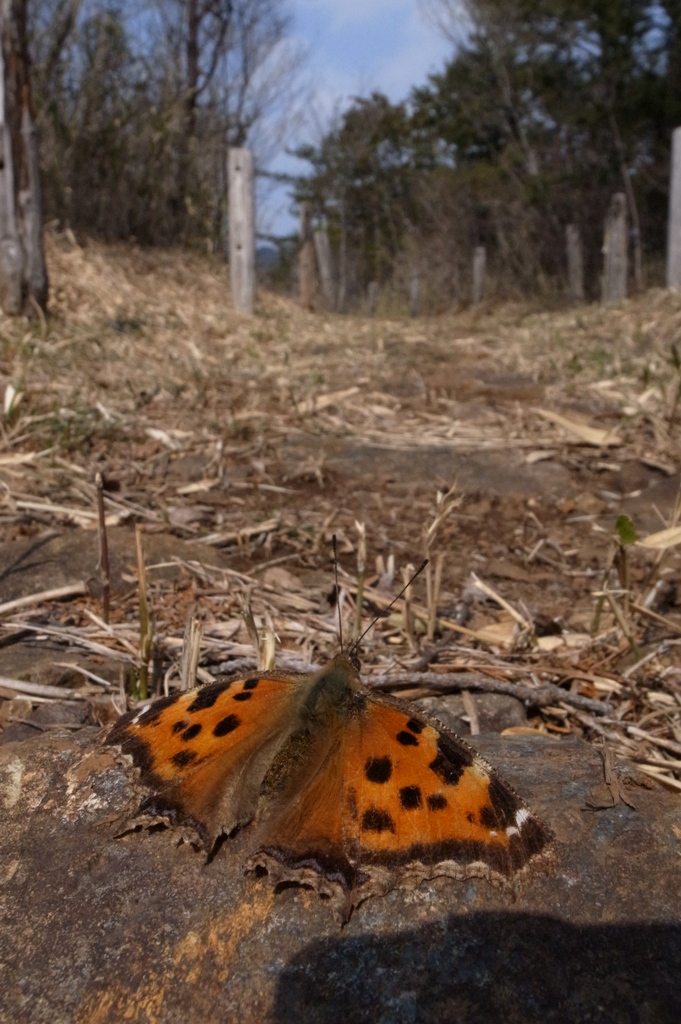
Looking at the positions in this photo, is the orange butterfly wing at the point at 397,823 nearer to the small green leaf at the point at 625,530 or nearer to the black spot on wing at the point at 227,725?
the black spot on wing at the point at 227,725

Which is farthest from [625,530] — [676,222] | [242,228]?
[676,222]

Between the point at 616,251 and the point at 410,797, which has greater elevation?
the point at 616,251

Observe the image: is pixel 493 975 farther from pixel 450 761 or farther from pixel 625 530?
pixel 625 530

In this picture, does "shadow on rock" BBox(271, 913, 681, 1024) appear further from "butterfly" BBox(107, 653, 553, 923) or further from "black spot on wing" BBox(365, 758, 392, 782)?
"black spot on wing" BBox(365, 758, 392, 782)

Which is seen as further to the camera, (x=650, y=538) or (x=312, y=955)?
(x=650, y=538)

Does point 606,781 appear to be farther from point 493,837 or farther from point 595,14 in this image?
point 595,14

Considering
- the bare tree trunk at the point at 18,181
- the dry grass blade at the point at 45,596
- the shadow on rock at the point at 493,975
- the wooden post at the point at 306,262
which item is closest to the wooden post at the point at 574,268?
the wooden post at the point at 306,262

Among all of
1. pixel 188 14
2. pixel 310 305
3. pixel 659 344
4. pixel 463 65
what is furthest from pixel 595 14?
pixel 659 344
